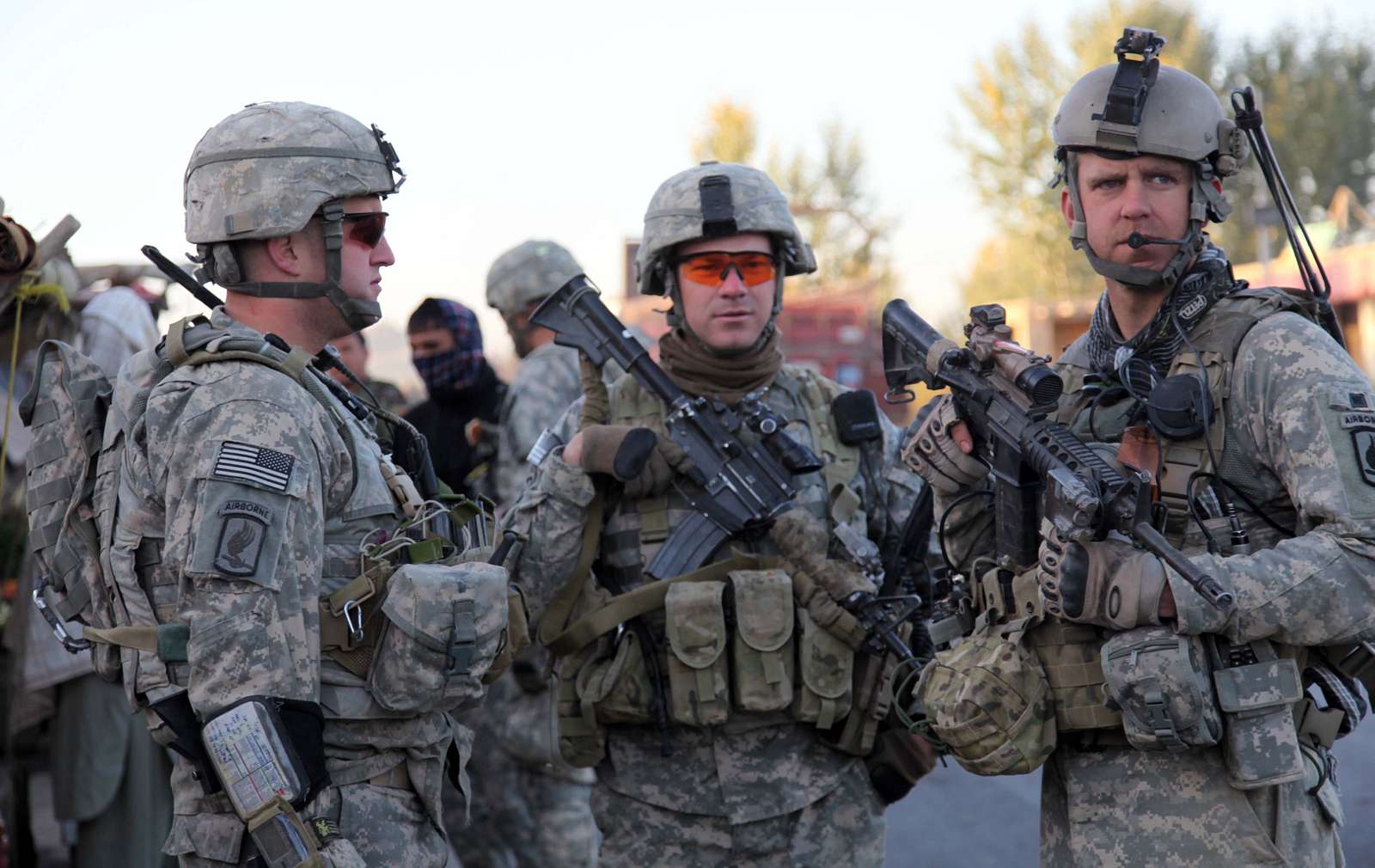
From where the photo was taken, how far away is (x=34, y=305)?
4719 mm

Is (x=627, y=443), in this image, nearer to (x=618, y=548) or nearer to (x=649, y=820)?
(x=618, y=548)

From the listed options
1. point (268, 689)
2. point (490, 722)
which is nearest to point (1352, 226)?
point (490, 722)

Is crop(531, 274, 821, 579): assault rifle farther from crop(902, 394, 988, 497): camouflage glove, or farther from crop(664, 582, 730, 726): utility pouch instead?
crop(902, 394, 988, 497): camouflage glove

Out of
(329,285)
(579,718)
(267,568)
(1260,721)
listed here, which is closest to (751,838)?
(579,718)

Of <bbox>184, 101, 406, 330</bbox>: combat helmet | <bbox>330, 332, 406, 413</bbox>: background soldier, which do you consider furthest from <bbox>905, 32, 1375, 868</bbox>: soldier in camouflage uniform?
<bbox>330, 332, 406, 413</bbox>: background soldier

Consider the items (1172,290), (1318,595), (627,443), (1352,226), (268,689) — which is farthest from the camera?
(1352,226)

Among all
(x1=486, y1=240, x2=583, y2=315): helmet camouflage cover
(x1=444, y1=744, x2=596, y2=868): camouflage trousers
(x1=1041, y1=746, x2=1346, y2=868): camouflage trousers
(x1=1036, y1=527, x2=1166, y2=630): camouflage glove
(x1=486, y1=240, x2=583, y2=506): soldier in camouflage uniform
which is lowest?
(x1=444, y1=744, x2=596, y2=868): camouflage trousers

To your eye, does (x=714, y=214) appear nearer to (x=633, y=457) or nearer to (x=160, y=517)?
(x=633, y=457)

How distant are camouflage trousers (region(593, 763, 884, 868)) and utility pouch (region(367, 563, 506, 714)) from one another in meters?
1.08

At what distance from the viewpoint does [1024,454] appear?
10.4 feet

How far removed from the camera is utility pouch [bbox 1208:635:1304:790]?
284 centimetres

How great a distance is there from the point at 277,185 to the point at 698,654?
161 cm

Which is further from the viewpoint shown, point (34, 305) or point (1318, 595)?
point (34, 305)

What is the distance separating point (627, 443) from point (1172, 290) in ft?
4.67
